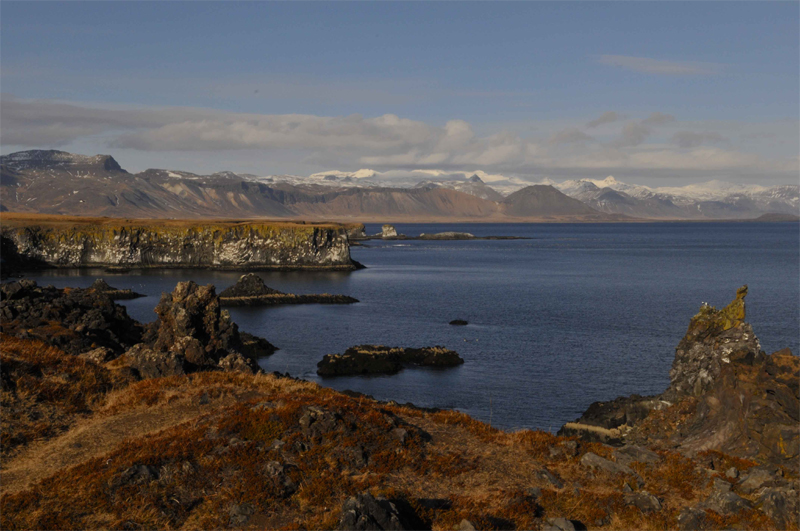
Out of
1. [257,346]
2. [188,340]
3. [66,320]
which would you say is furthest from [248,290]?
[188,340]

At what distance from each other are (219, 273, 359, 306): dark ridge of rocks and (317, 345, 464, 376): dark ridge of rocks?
33088 millimetres

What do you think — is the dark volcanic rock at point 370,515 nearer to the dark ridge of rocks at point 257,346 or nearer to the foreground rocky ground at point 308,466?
the foreground rocky ground at point 308,466

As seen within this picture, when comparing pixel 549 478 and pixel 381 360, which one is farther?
pixel 381 360

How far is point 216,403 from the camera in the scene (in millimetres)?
22016

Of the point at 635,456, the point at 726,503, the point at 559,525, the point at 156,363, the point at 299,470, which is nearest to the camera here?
the point at 559,525

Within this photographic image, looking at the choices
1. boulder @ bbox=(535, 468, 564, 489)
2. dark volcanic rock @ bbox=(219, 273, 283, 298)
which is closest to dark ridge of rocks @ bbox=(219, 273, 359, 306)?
dark volcanic rock @ bbox=(219, 273, 283, 298)

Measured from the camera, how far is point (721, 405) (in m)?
24.4

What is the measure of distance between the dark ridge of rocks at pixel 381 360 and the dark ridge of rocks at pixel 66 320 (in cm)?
1503

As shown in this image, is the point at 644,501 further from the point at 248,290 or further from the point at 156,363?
the point at 248,290

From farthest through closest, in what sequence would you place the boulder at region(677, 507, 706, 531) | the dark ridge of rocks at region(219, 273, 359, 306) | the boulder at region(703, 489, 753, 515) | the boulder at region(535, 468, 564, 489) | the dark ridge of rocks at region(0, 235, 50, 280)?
the dark ridge of rocks at region(0, 235, 50, 280) < the dark ridge of rocks at region(219, 273, 359, 306) < the boulder at region(535, 468, 564, 489) < the boulder at region(703, 489, 753, 515) < the boulder at region(677, 507, 706, 531)

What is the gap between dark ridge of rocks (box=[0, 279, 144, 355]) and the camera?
31.1m

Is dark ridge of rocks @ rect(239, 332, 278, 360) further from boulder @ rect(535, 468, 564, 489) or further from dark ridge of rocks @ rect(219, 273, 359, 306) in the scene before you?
boulder @ rect(535, 468, 564, 489)

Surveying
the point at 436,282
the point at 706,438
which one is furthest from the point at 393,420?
the point at 436,282

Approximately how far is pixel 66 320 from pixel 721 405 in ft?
103
